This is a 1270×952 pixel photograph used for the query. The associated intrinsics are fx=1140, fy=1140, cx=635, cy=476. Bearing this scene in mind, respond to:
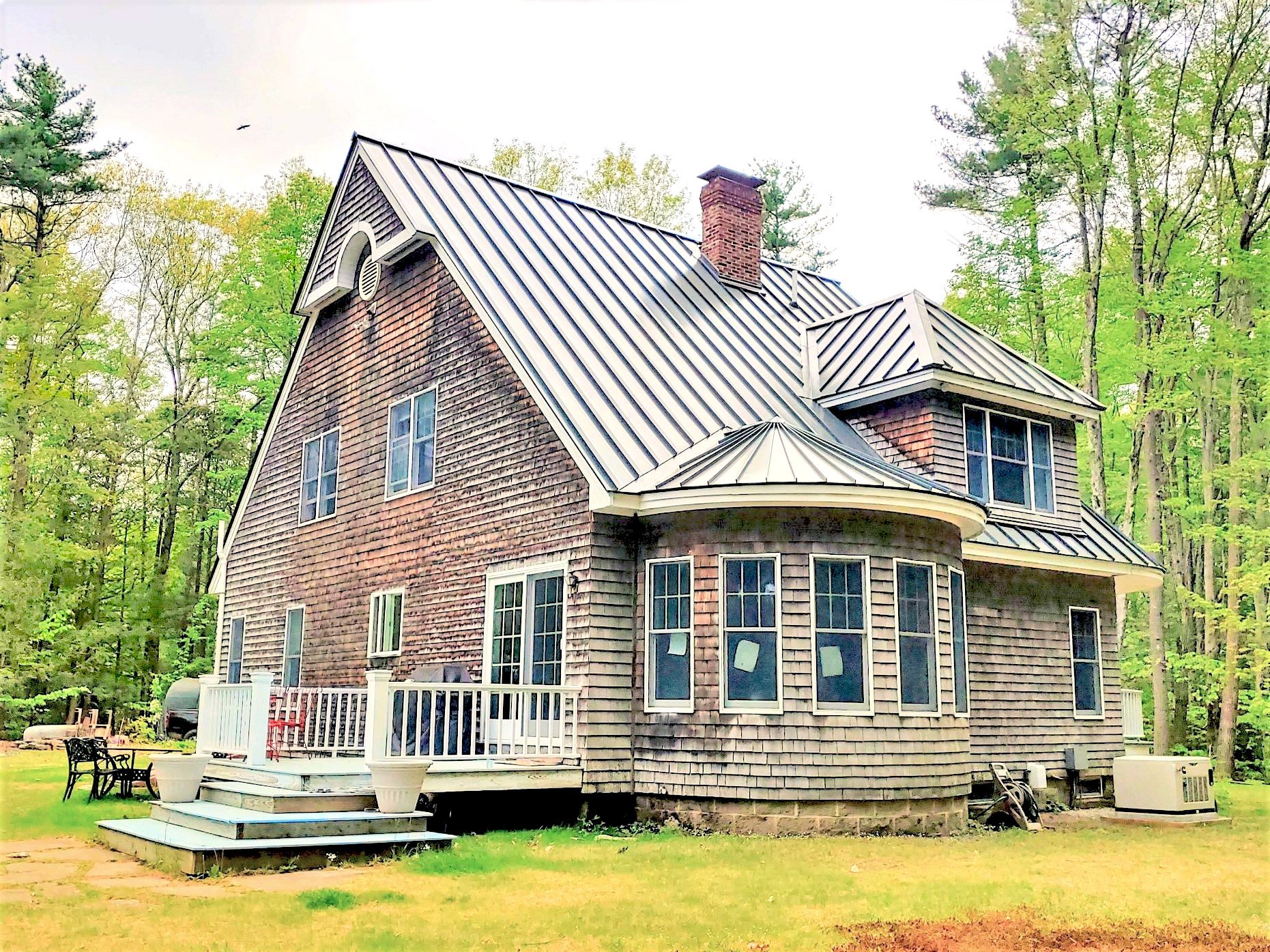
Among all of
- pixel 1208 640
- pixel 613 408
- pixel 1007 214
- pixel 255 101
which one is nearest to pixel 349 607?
pixel 613 408

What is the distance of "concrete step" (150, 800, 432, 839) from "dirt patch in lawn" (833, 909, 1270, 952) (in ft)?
15.6

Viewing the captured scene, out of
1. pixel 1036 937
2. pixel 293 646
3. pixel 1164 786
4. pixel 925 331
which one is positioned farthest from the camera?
pixel 293 646

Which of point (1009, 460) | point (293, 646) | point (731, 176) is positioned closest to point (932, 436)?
point (1009, 460)

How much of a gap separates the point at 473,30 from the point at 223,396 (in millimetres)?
28402

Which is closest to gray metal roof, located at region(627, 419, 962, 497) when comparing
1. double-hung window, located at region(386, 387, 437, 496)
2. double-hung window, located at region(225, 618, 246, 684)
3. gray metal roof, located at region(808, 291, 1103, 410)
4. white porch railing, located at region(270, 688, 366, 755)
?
gray metal roof, located at region(808, 291, 1103, 410)

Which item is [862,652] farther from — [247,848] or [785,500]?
[247,848]

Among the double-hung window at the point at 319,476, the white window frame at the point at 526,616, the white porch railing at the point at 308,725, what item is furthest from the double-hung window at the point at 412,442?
the white porch railing at the point at 308,725

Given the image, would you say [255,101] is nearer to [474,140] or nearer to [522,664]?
[522,664]

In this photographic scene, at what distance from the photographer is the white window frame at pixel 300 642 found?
1814 centimetres

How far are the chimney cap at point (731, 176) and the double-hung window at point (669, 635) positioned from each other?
869 cm

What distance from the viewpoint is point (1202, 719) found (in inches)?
1189

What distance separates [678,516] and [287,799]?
490 centimetres

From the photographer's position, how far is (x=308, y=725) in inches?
628

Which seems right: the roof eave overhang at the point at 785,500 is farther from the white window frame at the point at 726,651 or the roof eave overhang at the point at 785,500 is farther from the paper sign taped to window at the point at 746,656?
the paper sign taped to window at the point at 746,656
